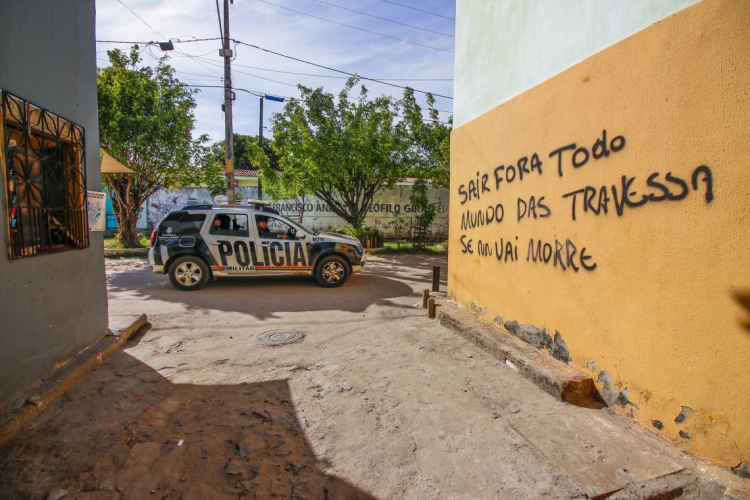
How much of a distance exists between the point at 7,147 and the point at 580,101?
16.0 ft

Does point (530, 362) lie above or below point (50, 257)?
below

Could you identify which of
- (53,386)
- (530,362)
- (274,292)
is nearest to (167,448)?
(53,386)

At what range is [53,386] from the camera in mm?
3549

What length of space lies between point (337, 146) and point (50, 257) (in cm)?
1131

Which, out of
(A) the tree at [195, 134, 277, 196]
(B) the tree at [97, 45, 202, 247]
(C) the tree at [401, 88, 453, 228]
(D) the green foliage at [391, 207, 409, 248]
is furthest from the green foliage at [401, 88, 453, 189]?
(B) the tree at [97, 45, 202, 247]

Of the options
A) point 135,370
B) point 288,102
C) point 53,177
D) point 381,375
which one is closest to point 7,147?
point 53,177

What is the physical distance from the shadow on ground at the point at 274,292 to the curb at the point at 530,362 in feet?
8.00

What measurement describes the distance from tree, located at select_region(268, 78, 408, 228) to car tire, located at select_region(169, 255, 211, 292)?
661cm

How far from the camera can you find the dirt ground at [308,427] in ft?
8.50

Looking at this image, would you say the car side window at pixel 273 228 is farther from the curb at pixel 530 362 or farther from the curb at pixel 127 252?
the curb at pixel 127 252

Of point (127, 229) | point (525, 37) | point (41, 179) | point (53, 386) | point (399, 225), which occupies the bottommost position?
point (53, 386)

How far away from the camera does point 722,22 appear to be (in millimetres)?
2502

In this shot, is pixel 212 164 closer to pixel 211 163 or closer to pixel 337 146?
pixel 211 163

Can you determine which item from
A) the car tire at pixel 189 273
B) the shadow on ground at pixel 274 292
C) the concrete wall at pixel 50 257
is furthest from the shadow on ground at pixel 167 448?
the car tire at pixel 189 273
